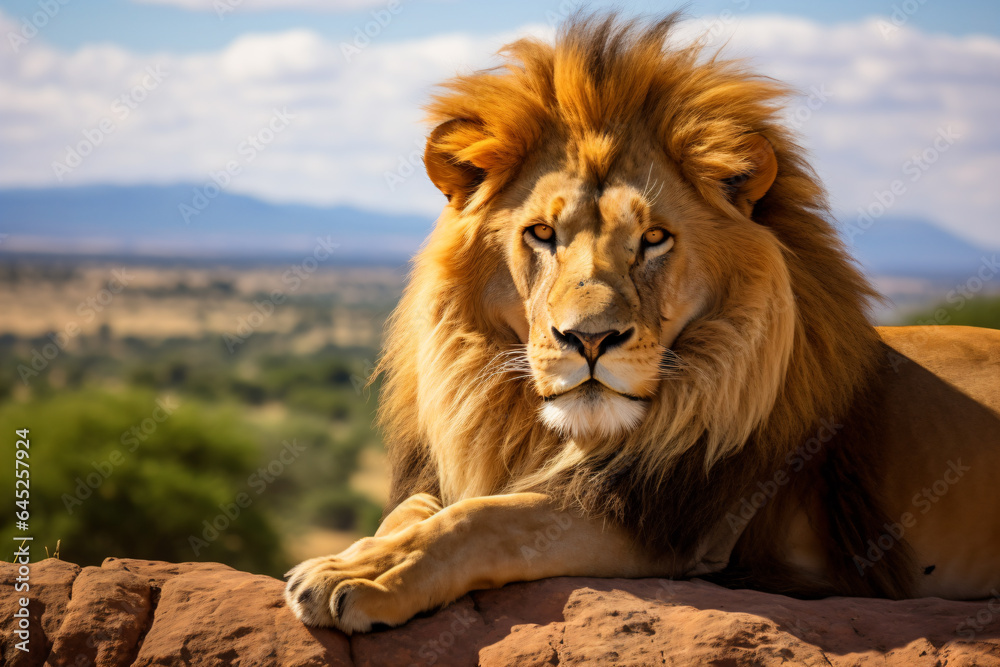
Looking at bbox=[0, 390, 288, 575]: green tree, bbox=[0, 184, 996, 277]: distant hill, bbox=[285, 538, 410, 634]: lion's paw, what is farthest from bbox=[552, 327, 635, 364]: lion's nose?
bbox=[0, 184, 996, 277]: distant hill

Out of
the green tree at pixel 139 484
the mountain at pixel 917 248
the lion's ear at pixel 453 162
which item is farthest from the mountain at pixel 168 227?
the lion's ear at pixel 453 162

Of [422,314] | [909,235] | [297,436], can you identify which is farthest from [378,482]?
[909,235]

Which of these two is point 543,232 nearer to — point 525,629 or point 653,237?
point 653,237

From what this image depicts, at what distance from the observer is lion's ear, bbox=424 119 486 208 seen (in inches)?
145

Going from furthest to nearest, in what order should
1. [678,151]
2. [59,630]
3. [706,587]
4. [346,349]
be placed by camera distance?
[346,349], [678,151], [706,587], [59,630]

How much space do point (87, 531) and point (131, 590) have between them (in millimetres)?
13262

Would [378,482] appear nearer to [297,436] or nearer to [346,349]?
[297,436]

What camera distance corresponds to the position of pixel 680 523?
339 centimetres

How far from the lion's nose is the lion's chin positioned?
129mm

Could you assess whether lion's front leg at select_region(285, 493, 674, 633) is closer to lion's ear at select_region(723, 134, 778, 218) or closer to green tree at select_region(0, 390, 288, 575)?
lion's ear at select_region(723, 134, 778, 218)

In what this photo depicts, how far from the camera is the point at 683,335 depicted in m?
3.43

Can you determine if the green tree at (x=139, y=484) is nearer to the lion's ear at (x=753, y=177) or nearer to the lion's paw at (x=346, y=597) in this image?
the lion's paw at (x=346, y=597)

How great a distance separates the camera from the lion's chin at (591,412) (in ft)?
10.5

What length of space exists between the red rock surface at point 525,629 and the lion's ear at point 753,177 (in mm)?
1402
